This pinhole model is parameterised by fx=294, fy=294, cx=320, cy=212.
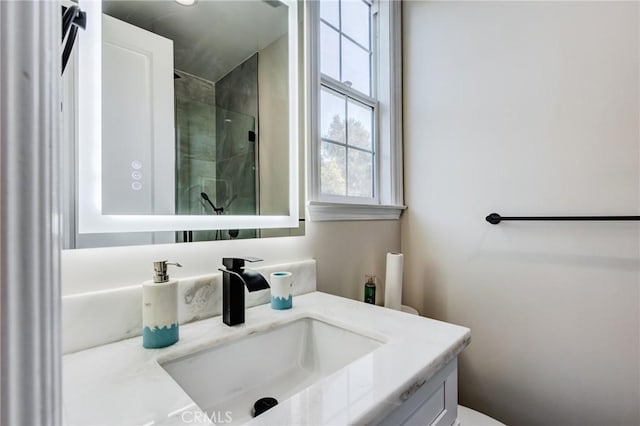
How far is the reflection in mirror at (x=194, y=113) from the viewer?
0.67 metres

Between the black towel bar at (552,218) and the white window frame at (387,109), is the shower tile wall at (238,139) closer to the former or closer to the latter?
the white window frame at (387,109)

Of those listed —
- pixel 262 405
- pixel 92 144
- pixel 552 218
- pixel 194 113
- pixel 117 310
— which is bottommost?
pixel 262 405

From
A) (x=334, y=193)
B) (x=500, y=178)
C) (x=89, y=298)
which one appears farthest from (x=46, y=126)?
(x=500, y=178)

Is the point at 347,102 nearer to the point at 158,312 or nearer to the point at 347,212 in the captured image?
the point at 347,212

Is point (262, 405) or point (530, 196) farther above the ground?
point (530, 196)

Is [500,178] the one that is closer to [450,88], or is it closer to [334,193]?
[450,88]

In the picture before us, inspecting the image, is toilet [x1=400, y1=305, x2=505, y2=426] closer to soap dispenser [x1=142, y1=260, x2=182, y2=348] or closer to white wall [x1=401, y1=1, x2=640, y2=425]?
white wall [x1=401, y1=1, x2=640, y2=425]

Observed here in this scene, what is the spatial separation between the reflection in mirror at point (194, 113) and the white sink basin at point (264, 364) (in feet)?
0.96

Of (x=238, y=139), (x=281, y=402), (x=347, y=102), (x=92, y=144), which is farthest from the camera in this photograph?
(x=347, y=102)

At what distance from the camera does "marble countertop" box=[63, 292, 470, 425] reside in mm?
389

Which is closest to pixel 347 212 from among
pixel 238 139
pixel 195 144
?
pixel 238 139

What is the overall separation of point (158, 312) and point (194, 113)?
0.51 m

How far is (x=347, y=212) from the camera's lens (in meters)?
1.18

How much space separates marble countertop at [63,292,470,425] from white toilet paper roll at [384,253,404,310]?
47 cm
